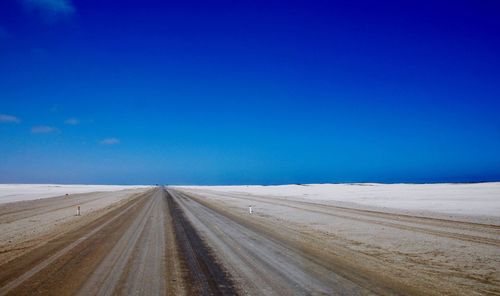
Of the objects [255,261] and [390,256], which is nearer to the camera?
[255,261]

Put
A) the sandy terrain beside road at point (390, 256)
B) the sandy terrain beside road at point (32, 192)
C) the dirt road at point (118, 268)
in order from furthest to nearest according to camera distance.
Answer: the sandy terrain beside road at point (32, 192)
the sandy terrain beside road at point (390, 256)
the dirt road at point (118, 268)

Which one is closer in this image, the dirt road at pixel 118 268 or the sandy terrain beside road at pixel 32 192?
the dirt road at pixel 118 268

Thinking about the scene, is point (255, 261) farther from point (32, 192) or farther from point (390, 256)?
point (32, 192)

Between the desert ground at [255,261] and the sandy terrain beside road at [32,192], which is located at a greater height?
the desert ground at [255,261]

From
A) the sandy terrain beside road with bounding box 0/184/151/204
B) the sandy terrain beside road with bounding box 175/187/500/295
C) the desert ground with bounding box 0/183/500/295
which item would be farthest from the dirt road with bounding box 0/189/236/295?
the sandy terrain beside road with bounding box 0/184/151/204

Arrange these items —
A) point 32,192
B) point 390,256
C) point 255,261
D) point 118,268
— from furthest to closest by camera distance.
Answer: point 32,192 < point 390,256 < point 255,261 < point 118,268

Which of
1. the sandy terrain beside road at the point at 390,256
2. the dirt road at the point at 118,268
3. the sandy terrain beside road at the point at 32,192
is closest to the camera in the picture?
the dirt road at the point at 118,268

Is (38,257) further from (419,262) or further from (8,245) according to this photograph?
(419,262)

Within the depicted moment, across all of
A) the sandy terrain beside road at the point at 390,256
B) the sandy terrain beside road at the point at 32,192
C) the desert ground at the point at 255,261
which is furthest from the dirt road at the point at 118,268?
the sandy terrain beside road at the point at 32,192

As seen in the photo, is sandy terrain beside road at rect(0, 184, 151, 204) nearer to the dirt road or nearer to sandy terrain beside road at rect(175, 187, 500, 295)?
the dirt road

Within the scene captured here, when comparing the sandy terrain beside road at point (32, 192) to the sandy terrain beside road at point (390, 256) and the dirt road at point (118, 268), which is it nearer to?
the dirt road at point (118, 268)

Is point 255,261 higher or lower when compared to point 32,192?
higher

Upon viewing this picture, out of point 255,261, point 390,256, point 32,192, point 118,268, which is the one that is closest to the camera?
point 118,268

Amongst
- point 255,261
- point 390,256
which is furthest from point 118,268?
point 390,256
